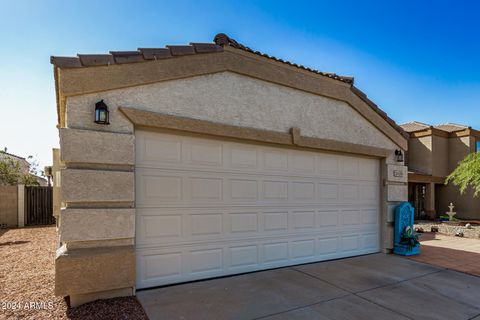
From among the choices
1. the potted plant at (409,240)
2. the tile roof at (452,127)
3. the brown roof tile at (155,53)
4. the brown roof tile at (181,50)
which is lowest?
the potted plant at (409,240)

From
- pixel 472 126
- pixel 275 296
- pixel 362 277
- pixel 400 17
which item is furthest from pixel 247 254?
pixel 472 126

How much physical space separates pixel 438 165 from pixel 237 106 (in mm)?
19214

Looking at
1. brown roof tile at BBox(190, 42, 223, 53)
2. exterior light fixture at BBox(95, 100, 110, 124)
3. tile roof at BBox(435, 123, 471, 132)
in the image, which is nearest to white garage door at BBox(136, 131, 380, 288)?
exterior light fixture at BBox(95, 100, 110, 124)

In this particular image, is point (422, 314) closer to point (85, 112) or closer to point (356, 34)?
point (85, 112)

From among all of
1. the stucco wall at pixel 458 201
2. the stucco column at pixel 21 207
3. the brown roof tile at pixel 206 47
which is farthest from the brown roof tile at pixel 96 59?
the stucco wall at pixel 458 201

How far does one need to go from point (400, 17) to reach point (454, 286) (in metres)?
7.84

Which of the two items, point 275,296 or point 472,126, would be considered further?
point 472,126

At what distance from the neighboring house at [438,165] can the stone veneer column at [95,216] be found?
19082 mm

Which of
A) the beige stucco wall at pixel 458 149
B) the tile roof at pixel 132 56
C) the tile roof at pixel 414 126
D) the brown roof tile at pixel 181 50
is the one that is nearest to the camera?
the tile roof at pixel 132 56

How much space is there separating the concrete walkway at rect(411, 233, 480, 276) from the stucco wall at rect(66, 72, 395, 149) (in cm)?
325

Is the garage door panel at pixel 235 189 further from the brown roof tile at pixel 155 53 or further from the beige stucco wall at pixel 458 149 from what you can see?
the beige stucco wall at pixel 458 149

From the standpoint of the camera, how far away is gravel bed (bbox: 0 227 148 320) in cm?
374

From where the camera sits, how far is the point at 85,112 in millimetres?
4117

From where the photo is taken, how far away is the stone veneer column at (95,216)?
3914 millimetres
